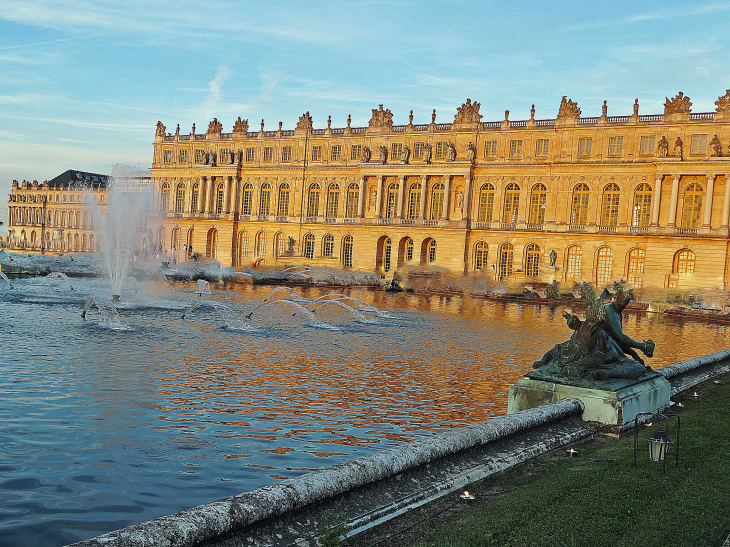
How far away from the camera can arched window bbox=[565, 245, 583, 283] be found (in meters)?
61.0

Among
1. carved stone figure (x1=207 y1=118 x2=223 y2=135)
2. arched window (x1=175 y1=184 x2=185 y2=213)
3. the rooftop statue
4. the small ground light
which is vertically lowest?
the small ground light

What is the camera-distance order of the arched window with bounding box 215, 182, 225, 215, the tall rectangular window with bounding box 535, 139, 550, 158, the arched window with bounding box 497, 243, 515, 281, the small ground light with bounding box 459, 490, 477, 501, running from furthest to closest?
the arched window with bounding box 215, 182, 225, 215
the arched window with bounding box 497, 243, 515, 281
the tall rectangular window with bounding box 535, 139, 550, 158
the small ground light with bounding box 459, 490, 477, 501

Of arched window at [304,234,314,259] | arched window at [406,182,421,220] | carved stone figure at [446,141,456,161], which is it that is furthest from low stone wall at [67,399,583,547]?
arched window at [304,234,314,259]

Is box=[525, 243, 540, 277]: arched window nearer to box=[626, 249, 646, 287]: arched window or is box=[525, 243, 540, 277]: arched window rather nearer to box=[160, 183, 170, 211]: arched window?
box=[626, 249, 646, 287]: arched window

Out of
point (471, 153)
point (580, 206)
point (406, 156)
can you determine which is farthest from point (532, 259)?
point (406, 156)

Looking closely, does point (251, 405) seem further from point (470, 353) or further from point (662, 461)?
point (470, 353)

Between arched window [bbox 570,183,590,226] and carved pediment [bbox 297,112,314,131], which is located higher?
carved pediment [bbox 297,112,314,131]

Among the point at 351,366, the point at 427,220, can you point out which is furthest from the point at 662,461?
the point at 427,220

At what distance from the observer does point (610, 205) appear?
2355 inches

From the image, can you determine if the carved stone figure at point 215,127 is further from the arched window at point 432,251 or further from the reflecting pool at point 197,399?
the reflecting pool at point 197,399

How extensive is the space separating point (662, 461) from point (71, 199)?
138283mm

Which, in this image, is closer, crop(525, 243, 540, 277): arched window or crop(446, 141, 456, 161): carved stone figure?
crop(525, 243, 540, 277): arched window

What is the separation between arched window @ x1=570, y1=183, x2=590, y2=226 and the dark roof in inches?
3910

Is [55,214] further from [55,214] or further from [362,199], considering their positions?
[362,199]
